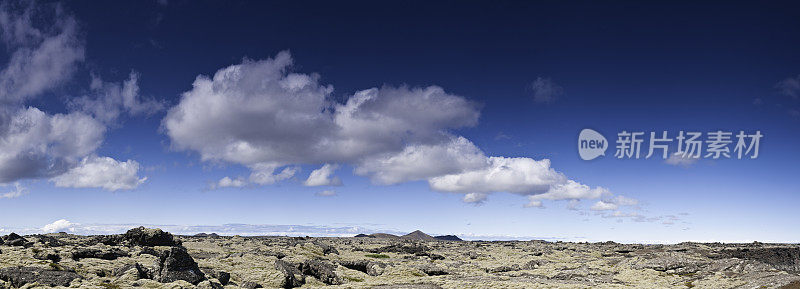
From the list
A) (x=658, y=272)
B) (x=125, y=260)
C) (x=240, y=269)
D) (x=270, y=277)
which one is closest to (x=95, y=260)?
(x=125, y=260)

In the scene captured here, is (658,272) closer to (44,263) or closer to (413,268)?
(413,268)

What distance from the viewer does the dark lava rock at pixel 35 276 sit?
84.7ft

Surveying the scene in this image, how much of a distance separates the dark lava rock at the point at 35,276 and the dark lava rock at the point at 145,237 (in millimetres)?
28403

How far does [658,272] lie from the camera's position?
4606cm

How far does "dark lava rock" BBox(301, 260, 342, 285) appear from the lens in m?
38.6

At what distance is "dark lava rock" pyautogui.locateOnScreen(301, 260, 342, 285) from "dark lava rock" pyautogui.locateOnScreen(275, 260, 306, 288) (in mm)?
845

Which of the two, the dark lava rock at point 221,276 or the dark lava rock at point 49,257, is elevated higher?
the dark lava rock at point 49,257

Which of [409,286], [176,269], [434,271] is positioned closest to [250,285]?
[176,269]

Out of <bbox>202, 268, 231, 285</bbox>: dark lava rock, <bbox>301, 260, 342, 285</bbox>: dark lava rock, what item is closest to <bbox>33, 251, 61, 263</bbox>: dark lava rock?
<bbox>202, 268, 231, 285</bbox>: dark lava rock

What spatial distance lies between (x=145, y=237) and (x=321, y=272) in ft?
101

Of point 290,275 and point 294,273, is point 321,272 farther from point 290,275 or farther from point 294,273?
point 290,275

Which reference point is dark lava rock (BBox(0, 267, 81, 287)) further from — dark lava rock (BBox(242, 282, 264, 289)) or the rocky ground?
dark lava rock (BBox(242, 282, 264, 289))

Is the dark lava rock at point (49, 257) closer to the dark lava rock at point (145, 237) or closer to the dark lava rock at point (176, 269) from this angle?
the dark lava rock at point (176, 269)

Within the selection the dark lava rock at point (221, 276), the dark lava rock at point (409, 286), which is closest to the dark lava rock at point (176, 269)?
the dark lava rock at point (221, 276)
